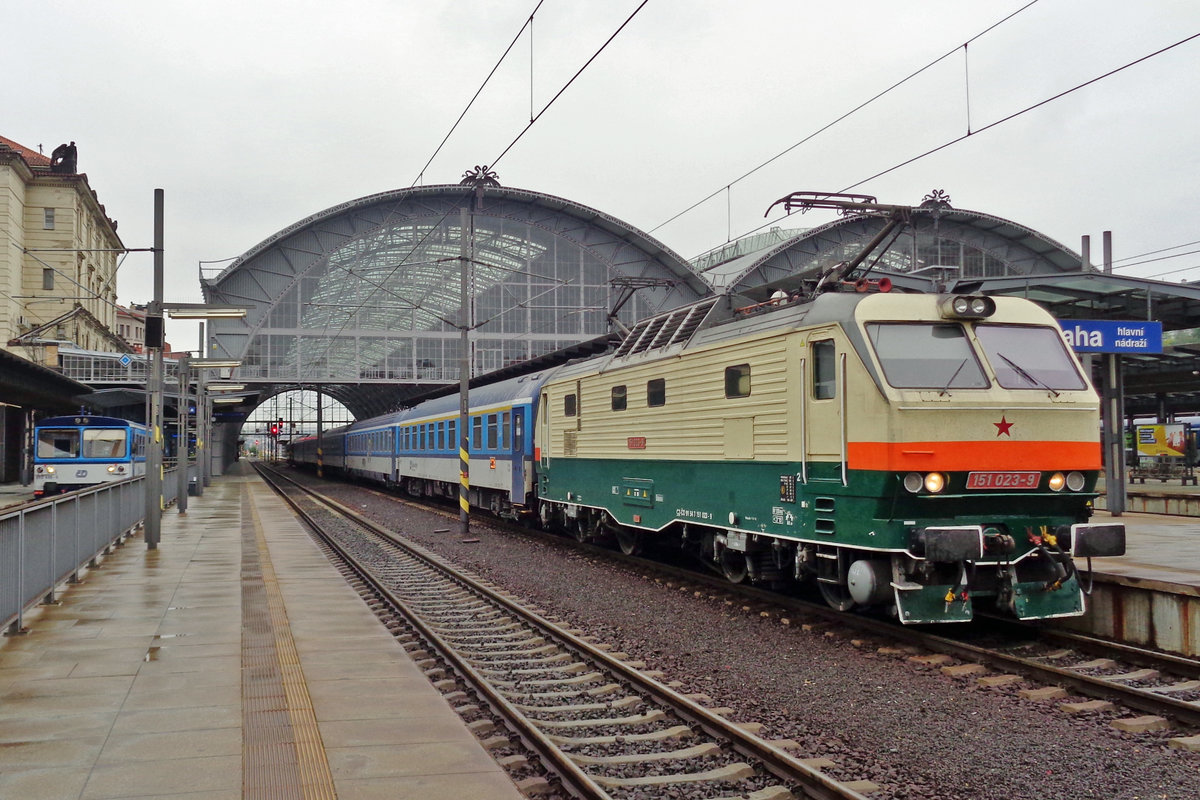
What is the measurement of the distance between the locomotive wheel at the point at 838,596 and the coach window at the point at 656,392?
380 centimetres

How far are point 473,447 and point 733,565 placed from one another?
1383cm

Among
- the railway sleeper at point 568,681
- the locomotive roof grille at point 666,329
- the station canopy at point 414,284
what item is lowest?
the railway sleeper at point 568,681

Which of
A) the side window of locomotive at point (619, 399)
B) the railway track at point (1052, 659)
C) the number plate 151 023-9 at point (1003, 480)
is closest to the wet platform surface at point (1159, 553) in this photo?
the railway track at point (1052, 659)

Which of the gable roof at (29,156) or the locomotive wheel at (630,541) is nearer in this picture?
the locomotive wheel at (630,541)

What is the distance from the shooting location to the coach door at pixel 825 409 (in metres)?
9.43

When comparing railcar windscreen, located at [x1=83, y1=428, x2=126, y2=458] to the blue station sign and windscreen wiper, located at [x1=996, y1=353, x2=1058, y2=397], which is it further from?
windscreen wiper, located at [x1=996, y1=353, x2=1058, y2=397]

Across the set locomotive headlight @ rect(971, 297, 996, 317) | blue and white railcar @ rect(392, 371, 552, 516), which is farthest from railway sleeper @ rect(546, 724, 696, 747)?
blue and white railcar @ rect(392, 371, 552, 516)

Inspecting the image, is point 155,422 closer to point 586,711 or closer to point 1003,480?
point 586,711

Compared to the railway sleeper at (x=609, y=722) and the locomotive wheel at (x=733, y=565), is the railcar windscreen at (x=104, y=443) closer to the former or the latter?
the locomotive wheel at (x=733, y=565)

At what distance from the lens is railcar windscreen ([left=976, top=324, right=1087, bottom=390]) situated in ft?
31.0

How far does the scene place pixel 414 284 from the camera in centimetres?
5831

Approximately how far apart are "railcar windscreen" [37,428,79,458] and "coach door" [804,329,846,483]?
2543 centimetres

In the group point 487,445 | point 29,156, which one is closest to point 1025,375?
point 487,445

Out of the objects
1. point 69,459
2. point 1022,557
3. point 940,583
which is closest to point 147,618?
point 940,583
